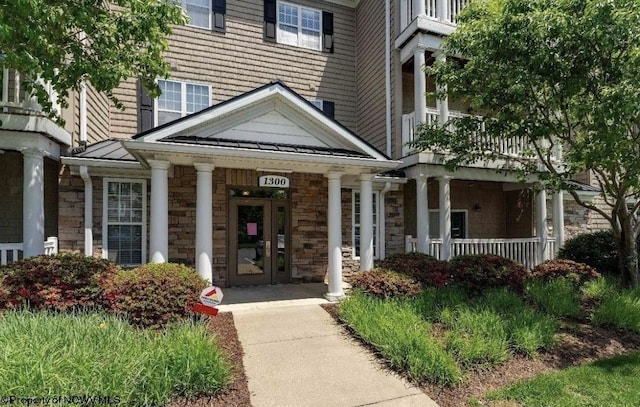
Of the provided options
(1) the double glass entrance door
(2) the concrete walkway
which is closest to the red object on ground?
(2) the concrete walkway

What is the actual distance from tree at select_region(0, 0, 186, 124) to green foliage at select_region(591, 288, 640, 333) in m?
→ 9.12

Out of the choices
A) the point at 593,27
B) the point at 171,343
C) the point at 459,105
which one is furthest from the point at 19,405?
the point at 459,105

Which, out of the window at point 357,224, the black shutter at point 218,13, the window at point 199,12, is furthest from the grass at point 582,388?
the window at point 199,12

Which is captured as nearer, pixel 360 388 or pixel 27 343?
pixel 27 343

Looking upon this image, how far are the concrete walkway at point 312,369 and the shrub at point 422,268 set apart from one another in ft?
6.71

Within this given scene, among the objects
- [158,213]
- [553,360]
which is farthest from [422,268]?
[158,213]

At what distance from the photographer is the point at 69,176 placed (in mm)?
8008

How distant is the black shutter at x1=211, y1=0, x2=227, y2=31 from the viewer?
10.8 metres

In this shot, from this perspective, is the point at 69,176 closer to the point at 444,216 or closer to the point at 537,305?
the point at 444,216

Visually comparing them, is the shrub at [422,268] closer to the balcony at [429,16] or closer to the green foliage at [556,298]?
the green foliage at [556,298]

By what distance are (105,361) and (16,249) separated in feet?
15.0

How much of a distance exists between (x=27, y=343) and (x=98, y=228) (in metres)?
4.79

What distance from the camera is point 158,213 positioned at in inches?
259

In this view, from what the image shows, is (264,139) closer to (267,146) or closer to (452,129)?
(267,146)
